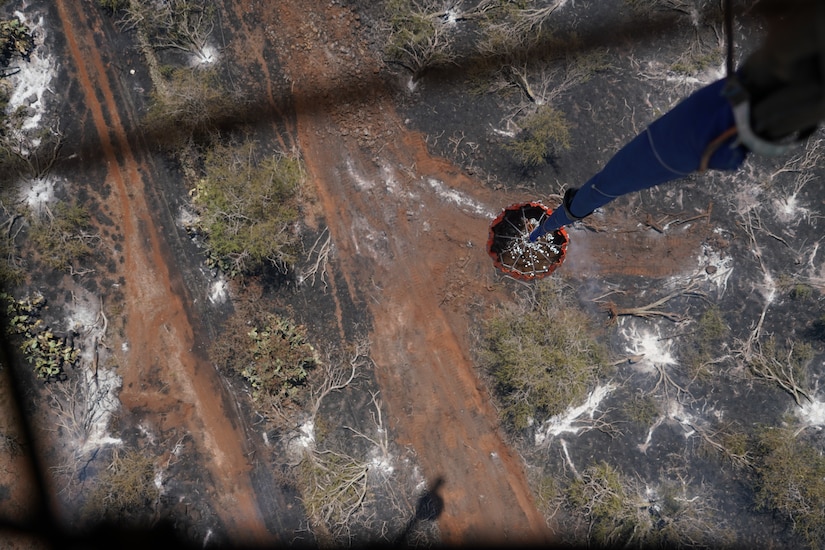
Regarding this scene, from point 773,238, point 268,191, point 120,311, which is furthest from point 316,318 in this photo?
point 773,238

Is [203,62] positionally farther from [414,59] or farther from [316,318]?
[316,318]

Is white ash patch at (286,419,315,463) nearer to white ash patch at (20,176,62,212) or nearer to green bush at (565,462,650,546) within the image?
green bush at (565,462,650,546)

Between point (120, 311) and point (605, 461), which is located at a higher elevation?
point (120, 311)

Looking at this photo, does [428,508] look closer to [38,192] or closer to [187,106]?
[187,106]

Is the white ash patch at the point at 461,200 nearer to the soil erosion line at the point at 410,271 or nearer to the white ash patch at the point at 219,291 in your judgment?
the soil erosion line at the point at 410,271

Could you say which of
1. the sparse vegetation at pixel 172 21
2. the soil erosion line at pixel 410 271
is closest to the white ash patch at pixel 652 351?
the soil erosion line at pixel 410 271

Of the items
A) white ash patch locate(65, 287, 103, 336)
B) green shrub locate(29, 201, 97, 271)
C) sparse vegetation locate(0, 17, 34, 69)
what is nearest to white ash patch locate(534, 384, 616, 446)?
white ash patch locate(65, 287, 103, 336)
